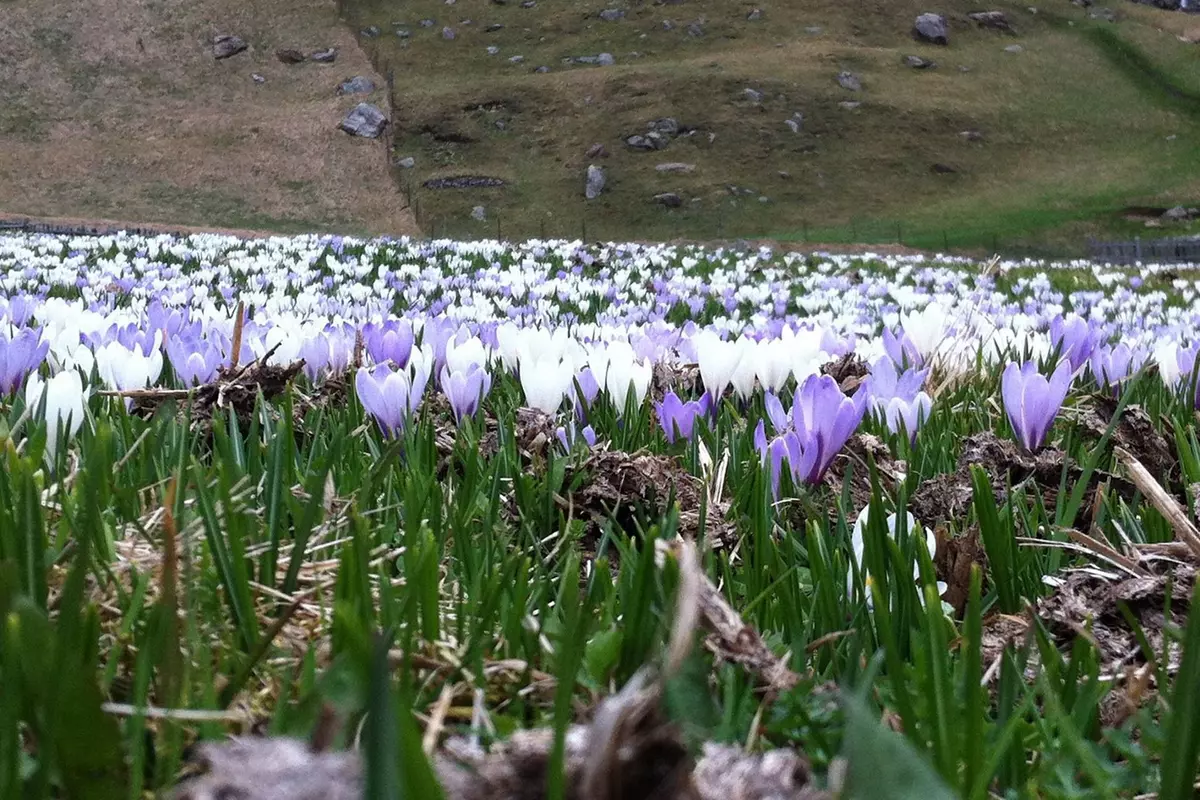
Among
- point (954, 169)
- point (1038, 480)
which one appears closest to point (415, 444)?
point (1038, 480)

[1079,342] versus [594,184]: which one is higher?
[1079,342]

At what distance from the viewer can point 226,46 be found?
39.0 metres

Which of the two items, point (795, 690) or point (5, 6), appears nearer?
point (795, 690)

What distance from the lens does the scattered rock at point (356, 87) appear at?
3709 cm

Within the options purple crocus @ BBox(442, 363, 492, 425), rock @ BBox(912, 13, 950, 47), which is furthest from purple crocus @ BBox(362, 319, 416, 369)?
rock @ BBox(912, 13, 950, 47)

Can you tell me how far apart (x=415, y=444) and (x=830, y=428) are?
0.72 meters

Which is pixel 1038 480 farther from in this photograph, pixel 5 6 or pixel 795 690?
pixel 5 6

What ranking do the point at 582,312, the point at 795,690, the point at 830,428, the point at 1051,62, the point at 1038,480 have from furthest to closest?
the point at 1051,62 → the point at 582,312 → the point at 1038,480 → the point at 830,428 → the point at 795,690

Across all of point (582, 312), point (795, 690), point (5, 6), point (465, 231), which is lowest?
point (465, 231)

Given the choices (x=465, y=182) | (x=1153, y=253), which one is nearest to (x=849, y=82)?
(x=465, y=182)

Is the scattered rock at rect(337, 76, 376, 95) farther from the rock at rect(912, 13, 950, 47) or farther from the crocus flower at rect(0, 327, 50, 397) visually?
the crocus flower at rect(0, 327, 50, 397)

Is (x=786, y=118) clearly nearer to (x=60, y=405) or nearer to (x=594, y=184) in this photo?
(x=594, y=184)

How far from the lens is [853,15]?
44.9 meters

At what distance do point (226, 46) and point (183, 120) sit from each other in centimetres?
529
